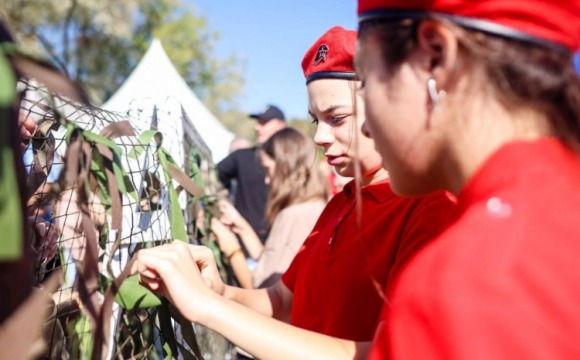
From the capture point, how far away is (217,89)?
1351 inches

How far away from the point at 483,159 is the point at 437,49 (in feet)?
0.60

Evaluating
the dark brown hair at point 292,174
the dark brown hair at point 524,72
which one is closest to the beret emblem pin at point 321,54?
the dark brown hair at point 524,72

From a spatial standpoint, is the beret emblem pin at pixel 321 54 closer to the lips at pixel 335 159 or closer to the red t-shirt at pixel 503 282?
the lips at pixel 335 159

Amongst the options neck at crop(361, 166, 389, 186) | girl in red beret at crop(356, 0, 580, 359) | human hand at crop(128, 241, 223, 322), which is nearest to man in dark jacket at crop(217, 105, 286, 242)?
neck at crop(361, 166, 389, 186)

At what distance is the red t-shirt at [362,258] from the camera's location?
1644 mm

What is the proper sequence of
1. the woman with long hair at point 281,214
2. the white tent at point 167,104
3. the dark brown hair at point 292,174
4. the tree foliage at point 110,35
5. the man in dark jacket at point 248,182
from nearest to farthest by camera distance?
the white tent at point 167,104 < the woman with long hair at point 281,214 < the dark brown hair at point 292,174 < the man in dark jacket at point 248,182 < the tree foliage at point 110,35

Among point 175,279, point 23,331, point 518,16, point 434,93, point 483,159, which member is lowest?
point 175,279

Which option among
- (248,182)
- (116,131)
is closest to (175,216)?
(116,131)

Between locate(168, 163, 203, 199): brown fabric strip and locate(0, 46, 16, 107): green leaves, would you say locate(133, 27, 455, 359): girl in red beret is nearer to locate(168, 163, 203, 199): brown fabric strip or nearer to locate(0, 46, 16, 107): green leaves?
locate(168, 163, 203, 199): brown fabric strip

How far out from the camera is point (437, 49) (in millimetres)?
1057

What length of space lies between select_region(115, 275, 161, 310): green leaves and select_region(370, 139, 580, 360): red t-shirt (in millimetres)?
638

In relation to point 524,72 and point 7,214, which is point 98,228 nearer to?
point 7,214

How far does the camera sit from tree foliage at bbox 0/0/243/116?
22.5 metres

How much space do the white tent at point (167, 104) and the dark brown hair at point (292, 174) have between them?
497mm
